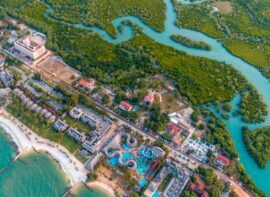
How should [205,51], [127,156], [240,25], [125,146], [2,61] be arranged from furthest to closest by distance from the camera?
[240,25] → [205,51] → [2,61] → [125,146] → [127,156]

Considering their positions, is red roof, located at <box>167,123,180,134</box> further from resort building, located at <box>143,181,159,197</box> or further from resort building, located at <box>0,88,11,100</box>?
resort building, located at <box>0,88,11,100</box>

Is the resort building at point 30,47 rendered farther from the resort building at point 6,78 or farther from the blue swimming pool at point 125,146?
the blue swimming pool at point 125,146

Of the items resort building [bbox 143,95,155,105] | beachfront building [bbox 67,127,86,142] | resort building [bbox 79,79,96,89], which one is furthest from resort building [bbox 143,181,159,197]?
resort building [bbox 79,79,96,89]

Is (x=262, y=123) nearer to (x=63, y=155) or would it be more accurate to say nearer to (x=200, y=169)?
(x=200, y=169)

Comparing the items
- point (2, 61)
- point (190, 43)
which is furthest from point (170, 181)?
point (2, 61)

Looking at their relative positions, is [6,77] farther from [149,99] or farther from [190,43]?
[190,43]

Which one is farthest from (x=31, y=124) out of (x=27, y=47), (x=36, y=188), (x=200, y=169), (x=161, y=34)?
(x=161, y=34)
